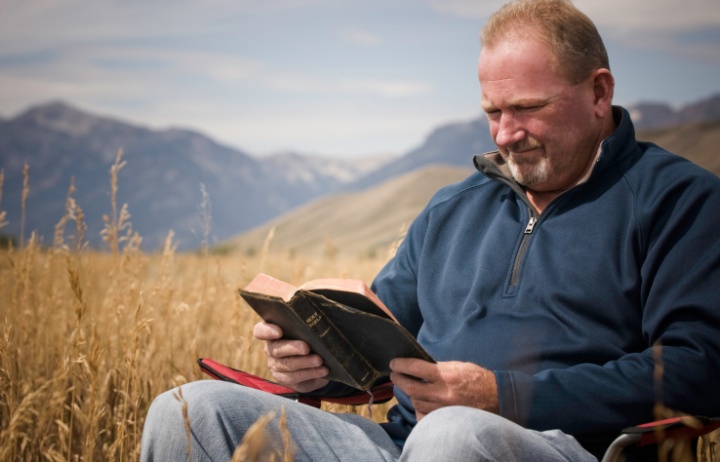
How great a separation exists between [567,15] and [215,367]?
5.37 ft

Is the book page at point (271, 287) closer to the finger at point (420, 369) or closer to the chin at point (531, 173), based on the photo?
the finger at point (420, 369)


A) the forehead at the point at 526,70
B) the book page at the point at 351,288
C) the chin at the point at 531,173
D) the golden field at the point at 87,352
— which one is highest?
the forehead at the point at 526,70

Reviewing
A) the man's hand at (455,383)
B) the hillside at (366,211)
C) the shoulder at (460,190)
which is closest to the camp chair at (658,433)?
the man's hand at (455,383)

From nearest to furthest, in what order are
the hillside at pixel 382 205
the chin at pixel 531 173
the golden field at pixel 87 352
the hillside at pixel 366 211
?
1. the chin at pixel 531 173
2. the golden field at pixel 87 352
3. the hillside at pixel 382 205
4. the hillside at pixel 366 211

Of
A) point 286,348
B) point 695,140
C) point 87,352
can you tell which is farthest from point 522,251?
point 695,140

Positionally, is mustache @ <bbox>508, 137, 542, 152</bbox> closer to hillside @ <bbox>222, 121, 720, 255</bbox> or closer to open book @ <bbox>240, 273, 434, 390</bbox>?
open book @ <bbox>240, 273, 434, 390</bbox>

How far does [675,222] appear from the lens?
1893 millimetres

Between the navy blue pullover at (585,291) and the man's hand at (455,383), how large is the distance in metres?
0.03

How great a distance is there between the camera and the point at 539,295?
6.73 ft

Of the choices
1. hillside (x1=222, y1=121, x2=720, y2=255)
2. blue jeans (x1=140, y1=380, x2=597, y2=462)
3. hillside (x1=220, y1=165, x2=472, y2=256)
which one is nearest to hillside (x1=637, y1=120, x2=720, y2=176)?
hillside (x1=222, y1=121, x2=720, y2=255)

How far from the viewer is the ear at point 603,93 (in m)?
2.26

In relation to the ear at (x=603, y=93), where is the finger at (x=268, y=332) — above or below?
below

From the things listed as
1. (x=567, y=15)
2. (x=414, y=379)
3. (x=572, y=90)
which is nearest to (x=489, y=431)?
(x=414, y=379)

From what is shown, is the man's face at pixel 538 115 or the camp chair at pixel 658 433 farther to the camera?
the man's face at pixel 538 115
